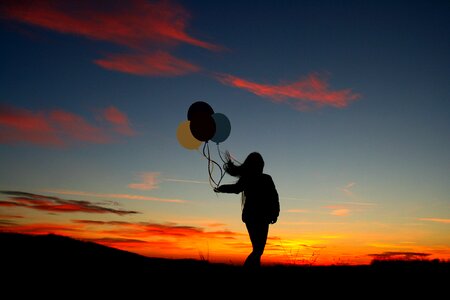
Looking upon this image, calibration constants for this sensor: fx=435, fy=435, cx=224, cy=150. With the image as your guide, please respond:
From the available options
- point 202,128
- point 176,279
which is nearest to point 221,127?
point 202,128

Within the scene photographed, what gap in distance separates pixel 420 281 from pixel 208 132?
512 cm

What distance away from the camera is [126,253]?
10.3 meters

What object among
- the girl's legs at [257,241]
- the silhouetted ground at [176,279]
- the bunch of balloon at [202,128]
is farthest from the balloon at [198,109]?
the silhouetted ground at [176,279]

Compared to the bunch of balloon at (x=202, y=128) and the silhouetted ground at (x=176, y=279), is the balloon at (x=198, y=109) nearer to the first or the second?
the bunch of balloon at (x=202, y=128)

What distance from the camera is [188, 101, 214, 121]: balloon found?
9625 millimetres

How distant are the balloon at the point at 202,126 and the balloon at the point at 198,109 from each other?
5cm

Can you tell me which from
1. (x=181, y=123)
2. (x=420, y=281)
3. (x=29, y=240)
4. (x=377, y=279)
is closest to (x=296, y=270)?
(x=377, y=279)

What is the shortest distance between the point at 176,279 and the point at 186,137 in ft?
12.8

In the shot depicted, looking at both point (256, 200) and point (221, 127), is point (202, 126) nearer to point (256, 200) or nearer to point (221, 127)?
point (221, 127)

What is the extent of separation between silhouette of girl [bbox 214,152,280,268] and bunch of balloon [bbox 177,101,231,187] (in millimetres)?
829

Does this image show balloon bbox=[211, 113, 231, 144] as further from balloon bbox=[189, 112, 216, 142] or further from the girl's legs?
the girl's legs

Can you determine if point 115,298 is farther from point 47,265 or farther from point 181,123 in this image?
point 181,123

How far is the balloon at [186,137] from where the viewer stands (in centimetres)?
991

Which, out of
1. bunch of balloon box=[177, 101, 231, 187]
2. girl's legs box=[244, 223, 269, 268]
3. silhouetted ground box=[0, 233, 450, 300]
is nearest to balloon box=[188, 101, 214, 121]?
bunch of balloon box=[177, 101, 231, 187]
